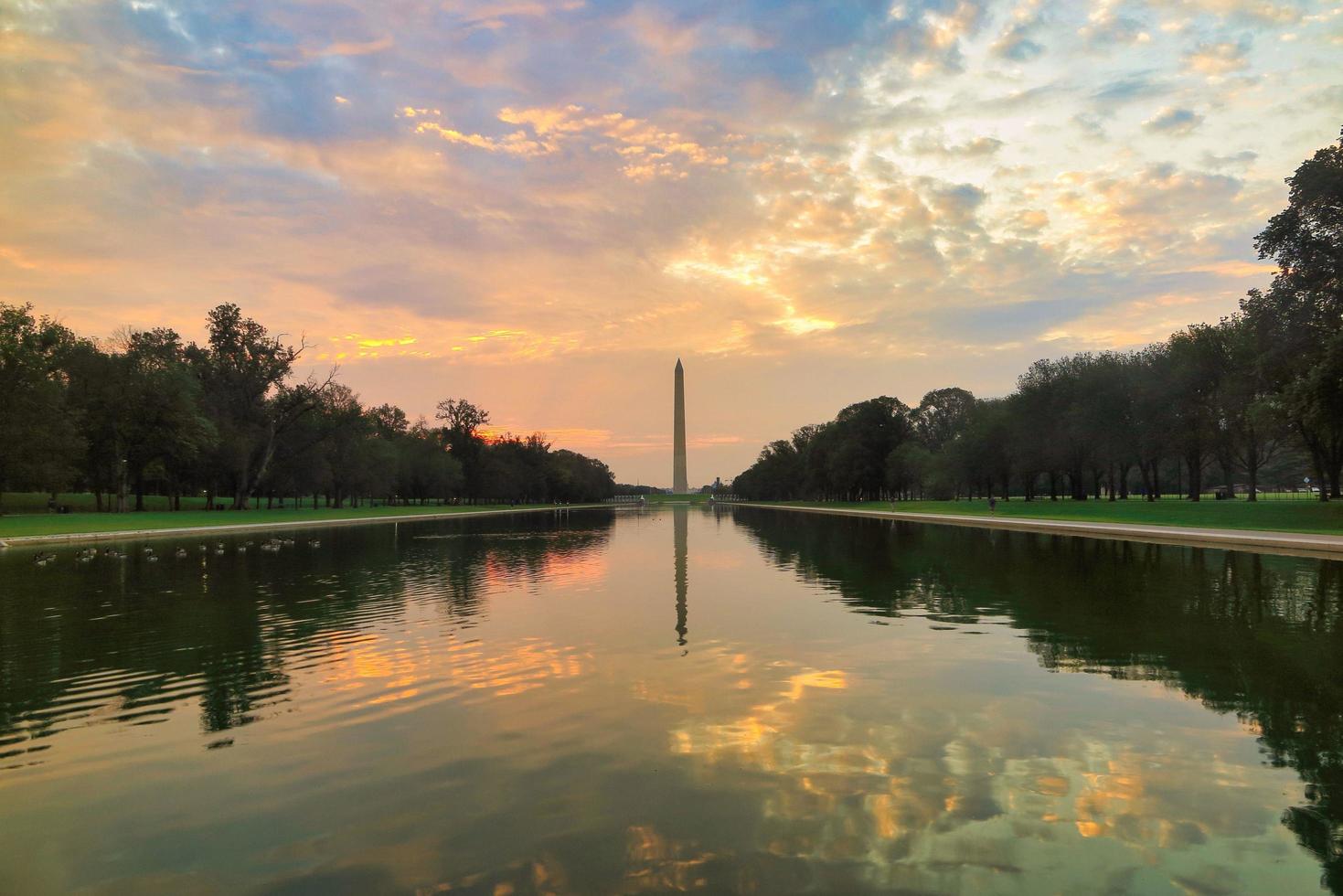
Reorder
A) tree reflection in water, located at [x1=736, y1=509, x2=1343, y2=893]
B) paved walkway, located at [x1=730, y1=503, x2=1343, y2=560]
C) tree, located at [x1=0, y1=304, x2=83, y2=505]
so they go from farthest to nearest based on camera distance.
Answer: tree, located at [x1=0, y1=304, x2=83, y2=505]
paved walkway, located at [x1=730, y1=503, x2=1343, y2=560]
tree reflection in water, located at [x1=736, y1=509, x2=1343, y2=893]

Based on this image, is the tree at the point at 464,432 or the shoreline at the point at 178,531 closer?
the shoreline at the point at 178,531

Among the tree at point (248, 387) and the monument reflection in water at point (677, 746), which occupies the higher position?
the tree at point (248, 387)

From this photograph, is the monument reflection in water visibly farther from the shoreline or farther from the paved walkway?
the shoreline

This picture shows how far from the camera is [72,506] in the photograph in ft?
266

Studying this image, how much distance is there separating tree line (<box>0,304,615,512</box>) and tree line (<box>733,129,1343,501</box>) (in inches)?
2878

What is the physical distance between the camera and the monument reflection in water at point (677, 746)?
545 cm

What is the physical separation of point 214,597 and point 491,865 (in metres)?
17.6

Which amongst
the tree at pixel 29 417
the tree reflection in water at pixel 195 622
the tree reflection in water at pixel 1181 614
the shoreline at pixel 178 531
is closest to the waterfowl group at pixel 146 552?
the tree reflection in water at pixel 195 622

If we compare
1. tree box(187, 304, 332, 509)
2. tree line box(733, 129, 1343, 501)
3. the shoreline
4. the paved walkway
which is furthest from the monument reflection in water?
tree box(187, 304, 332, 509)

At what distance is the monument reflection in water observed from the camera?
545cm

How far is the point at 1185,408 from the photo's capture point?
63844 mm

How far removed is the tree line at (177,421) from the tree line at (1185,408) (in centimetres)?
7310

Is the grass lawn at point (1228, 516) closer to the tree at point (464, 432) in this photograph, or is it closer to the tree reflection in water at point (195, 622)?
the tree reflection in water at point (195, 622)

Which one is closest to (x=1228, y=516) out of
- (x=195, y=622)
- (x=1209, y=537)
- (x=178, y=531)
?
(x=1209, y=537)
